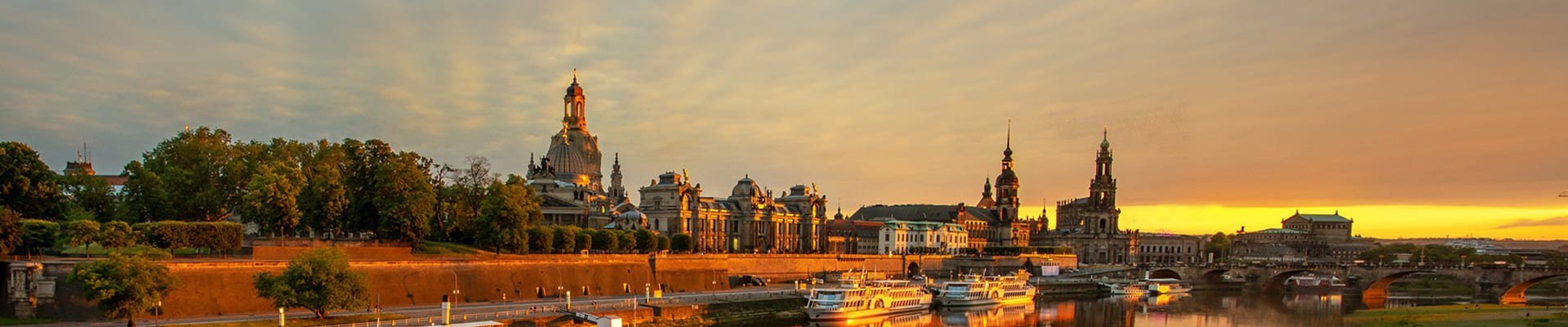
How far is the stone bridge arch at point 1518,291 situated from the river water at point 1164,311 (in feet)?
12.5

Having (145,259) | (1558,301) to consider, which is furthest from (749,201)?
(145,259)

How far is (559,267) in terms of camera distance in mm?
71562

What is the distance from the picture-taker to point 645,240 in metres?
91.8

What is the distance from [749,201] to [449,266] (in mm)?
70855

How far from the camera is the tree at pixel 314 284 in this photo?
4650cm

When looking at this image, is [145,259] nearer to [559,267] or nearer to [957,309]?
[559,267]

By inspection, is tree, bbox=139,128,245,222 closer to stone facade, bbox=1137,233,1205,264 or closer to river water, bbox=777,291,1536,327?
river water, bbox=777,291,1536,327

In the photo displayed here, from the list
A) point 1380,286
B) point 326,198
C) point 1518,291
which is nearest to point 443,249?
point 326,198

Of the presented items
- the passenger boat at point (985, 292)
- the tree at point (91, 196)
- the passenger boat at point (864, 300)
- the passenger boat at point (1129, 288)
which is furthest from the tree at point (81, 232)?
the passenger boat at point (1129, 288)

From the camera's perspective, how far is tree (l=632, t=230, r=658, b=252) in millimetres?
91750

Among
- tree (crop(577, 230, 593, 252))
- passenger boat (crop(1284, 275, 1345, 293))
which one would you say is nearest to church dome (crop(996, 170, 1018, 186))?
passenger boat (crop(1284, 275, 1345, 293))

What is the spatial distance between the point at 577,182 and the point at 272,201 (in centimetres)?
7660

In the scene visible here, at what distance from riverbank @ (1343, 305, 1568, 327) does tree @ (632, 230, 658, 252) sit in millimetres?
51969

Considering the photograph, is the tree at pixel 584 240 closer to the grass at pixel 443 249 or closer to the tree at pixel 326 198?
the grass at pixel 443 249
